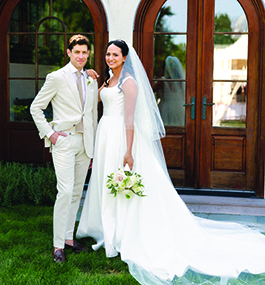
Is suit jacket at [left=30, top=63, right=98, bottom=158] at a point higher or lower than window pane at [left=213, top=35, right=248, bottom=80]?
lower

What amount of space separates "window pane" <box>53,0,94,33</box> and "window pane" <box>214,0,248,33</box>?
1707 mm

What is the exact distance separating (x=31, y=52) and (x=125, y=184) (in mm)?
3246

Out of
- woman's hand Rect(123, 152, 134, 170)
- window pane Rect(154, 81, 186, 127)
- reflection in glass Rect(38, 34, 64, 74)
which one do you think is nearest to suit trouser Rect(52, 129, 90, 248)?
A: woman's hand Rect(123, 152, 134, 170)

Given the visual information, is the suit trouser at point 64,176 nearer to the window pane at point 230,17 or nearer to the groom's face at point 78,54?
the groom's face at point 78,54

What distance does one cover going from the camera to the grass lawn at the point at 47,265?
292cm

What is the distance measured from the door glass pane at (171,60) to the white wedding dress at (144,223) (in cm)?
197

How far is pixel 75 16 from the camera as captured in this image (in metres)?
5.62

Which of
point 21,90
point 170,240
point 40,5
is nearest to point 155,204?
point 170,240

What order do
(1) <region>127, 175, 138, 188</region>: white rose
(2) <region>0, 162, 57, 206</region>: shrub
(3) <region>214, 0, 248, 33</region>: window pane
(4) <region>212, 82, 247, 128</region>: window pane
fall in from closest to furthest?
(1) <region>127, 175, 138, 188</region>: white rose
(2) <region>0, 162, 57, 206</region>: shrub
(3) <region>214, 0, 248, 33</region>: window pane
(4) <region>212, 82, 247, 128</region>: window pane

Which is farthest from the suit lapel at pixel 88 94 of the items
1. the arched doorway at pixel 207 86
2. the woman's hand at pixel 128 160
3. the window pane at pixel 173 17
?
the window pane at pixel 173 17

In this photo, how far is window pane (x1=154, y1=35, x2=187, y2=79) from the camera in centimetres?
543

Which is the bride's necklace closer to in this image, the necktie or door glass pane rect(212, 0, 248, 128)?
the necktie

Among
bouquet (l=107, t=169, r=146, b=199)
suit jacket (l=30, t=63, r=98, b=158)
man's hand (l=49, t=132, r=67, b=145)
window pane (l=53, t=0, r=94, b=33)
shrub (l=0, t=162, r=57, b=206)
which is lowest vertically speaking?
shrub (l=0, t=162, r=57, b=206)

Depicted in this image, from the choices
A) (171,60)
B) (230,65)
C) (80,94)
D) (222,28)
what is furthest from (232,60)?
(80,94)
